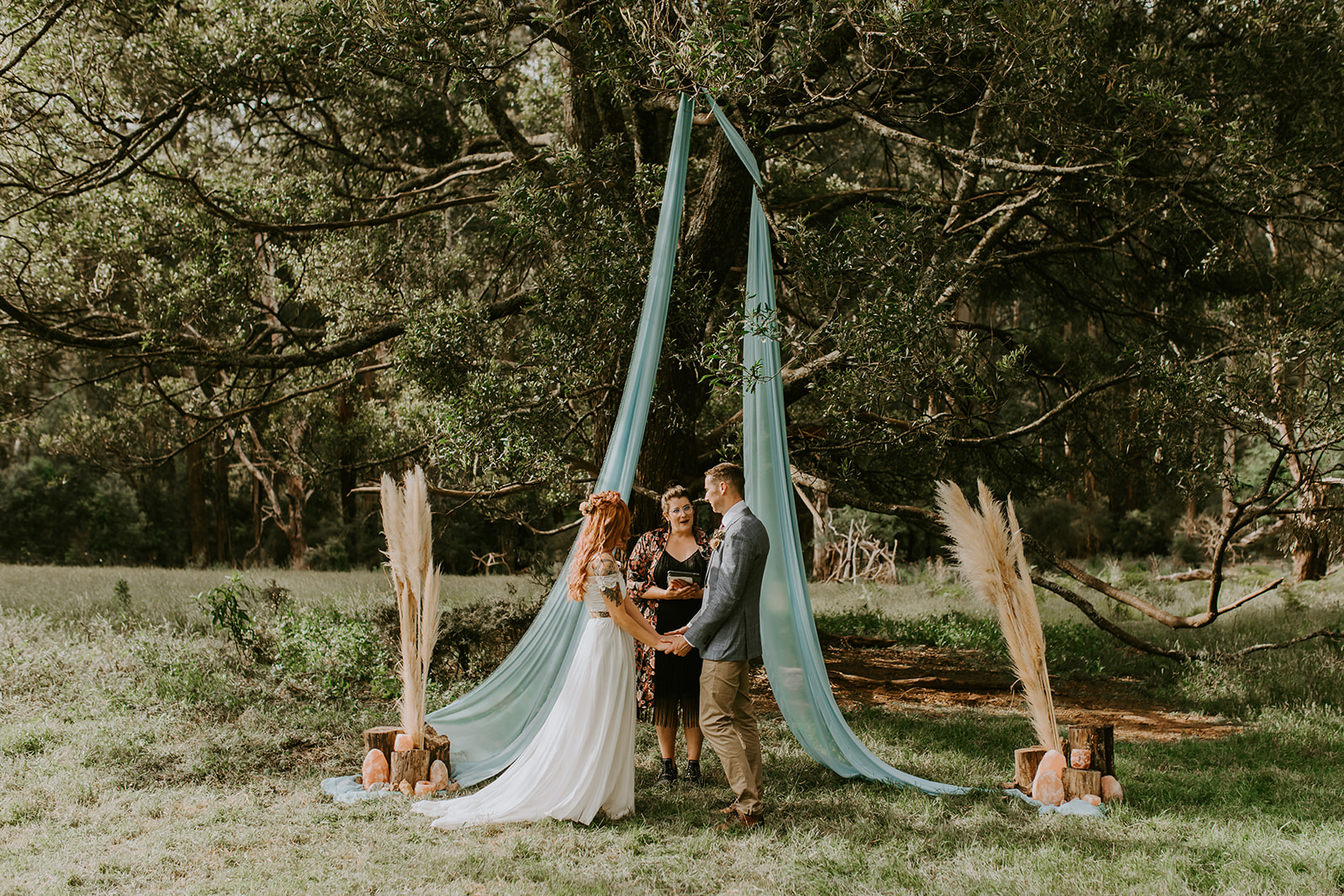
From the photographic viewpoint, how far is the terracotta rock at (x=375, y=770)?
4.59 m

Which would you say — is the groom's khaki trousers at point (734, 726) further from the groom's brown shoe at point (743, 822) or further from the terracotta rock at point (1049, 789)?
the terracotta rock at point (1049, 789)

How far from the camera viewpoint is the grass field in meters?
3.53

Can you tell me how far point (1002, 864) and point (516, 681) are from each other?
2.54 m

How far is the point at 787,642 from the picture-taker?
4.95m

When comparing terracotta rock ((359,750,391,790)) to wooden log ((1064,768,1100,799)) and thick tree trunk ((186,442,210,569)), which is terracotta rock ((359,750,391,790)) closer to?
wooden log ((1064,768,1100,799))

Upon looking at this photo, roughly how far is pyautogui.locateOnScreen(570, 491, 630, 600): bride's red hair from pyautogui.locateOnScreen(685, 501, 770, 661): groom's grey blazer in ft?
1.63

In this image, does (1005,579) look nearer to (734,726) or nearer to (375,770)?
(734,726)

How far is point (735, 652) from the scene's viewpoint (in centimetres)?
420

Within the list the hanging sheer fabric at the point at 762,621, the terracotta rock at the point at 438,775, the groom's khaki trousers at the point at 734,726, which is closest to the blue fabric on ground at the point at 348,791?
the terracotta rock at the point at 438,775

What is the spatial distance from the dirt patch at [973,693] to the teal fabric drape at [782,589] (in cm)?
188

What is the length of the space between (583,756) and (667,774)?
2.73ft

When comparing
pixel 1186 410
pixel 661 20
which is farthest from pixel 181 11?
pixel 1186 410

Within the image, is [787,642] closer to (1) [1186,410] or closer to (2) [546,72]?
(1) [1186,410]

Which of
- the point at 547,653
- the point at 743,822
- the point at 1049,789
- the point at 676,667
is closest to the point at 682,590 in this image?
the point at 676,667
